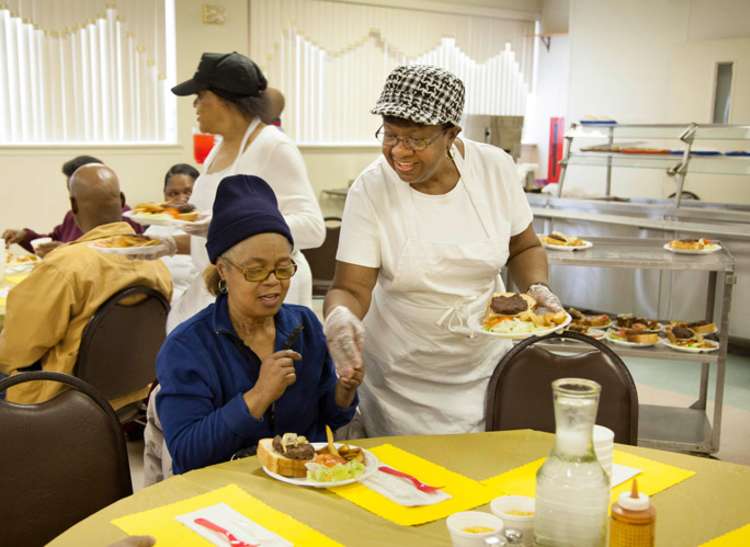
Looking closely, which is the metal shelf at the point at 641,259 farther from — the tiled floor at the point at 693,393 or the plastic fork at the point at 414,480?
the plastic fork at the point at 414,480

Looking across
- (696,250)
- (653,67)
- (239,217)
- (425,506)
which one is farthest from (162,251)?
(653,67)

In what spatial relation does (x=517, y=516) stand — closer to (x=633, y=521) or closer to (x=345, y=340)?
Result: (x=633, y=521)

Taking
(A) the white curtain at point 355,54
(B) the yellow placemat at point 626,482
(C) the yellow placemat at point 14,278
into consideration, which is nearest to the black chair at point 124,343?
(C) the yellow placemat at point 14,278

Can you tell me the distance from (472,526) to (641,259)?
2895 mm

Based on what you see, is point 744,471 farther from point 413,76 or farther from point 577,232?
point 577,232

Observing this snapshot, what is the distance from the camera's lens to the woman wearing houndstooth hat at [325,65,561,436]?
88.4 inches

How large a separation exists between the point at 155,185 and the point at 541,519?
659 cm

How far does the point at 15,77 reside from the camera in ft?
21.5

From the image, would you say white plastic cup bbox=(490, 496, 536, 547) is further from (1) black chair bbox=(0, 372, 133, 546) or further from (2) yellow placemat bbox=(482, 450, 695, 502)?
(1) black chair bbox=(0, 372, 133, 546)

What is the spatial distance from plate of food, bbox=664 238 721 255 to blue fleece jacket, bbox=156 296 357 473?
2.55m

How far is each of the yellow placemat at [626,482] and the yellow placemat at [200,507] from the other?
0.41 metres

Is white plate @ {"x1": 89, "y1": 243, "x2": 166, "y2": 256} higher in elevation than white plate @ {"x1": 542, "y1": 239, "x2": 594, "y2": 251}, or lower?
higher

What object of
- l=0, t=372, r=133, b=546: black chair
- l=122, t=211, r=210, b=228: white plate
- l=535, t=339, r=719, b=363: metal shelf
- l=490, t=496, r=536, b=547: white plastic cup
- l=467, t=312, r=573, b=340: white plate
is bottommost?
l=535, t=339, r=719, b=363: metal shelf

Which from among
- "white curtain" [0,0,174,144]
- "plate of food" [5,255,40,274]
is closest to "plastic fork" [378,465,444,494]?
"plate of food" [5,255,40,274]
